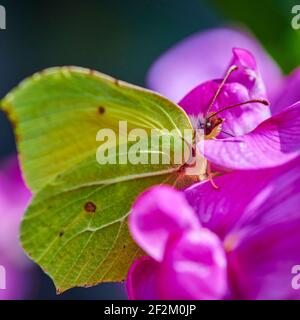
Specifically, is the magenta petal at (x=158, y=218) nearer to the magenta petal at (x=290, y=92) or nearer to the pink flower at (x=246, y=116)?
the pink flower at (x=246, y=116)

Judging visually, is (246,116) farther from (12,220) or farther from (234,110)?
(12,220)

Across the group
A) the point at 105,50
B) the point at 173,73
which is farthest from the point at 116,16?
the point at 173,73

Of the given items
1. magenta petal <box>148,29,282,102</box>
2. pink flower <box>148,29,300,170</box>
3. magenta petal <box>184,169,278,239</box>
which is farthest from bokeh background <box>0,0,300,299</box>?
magenta petal <box>184,169,278,239</box>

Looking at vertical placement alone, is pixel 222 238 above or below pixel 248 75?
below

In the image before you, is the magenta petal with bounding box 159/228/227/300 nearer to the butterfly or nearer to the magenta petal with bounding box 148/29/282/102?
the butterfly

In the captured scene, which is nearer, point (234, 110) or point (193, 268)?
point (193, 268)

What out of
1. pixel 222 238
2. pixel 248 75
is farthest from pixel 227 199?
pixel 248 75
